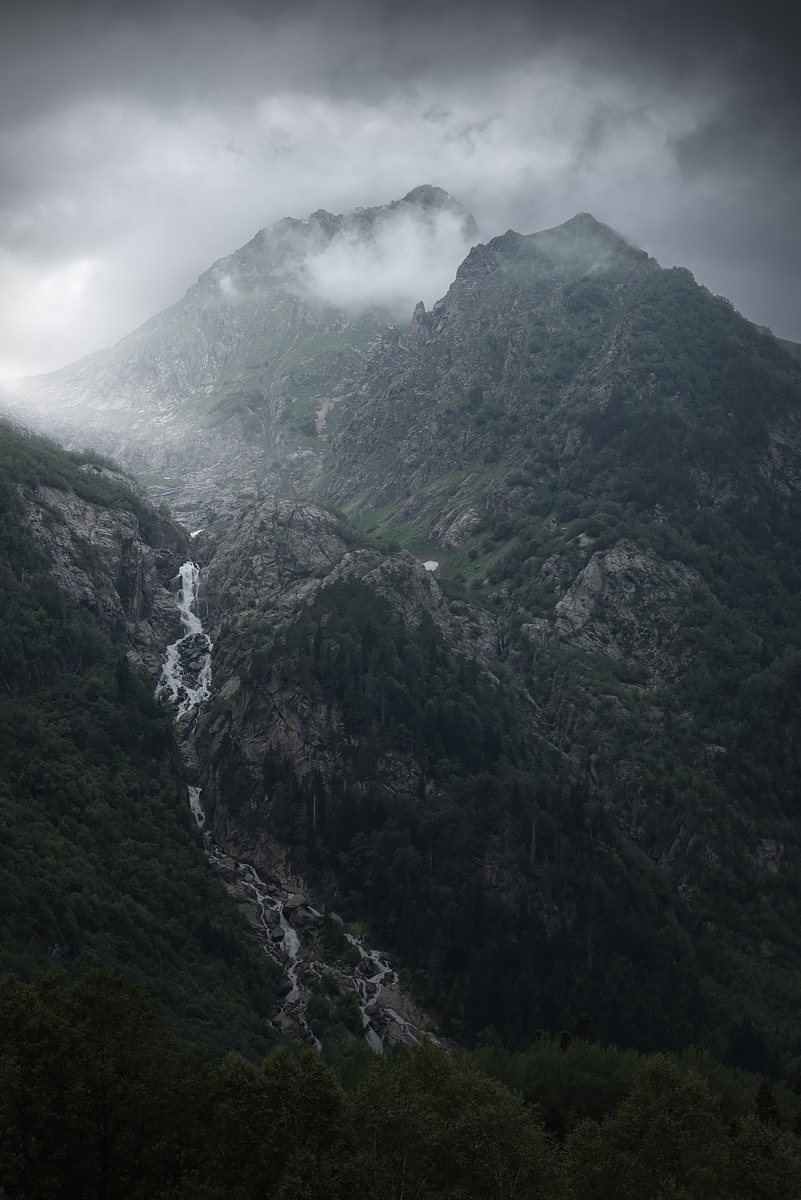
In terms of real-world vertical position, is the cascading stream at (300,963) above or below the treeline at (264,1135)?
below

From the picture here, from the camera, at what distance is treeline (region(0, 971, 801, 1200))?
61594 millimetres

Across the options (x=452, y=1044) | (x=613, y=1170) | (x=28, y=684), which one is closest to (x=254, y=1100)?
(x=613, y=1170)

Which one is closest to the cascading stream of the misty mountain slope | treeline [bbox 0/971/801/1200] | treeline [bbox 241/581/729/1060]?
the misty mountain slope

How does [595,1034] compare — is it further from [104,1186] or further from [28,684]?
[28,684]

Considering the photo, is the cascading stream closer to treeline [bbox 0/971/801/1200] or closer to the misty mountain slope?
the misty mountain slope

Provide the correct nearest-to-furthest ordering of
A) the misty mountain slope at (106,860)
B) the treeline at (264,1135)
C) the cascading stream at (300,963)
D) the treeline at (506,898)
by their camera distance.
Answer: the treeline at (264,1135) < the misty mountain slope at (106,860) < the cascading stream at (300,963) < the treeline at (506,898)

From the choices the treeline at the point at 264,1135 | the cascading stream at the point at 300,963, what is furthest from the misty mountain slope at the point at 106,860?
the treeline at the point at 264,1135

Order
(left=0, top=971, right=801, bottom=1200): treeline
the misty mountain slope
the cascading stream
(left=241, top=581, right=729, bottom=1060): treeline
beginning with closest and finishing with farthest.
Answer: (left=0, top=971, right=801, bottom=1200): treeline
the misty mountain slope
the cascading stream
(left=241, top=581, right=729, bottom=1060): treeline

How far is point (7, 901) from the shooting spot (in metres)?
127

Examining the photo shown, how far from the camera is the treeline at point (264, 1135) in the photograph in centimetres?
6159

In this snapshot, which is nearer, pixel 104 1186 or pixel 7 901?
pixel 104 1186

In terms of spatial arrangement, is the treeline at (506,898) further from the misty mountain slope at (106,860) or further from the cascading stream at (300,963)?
the misty mountain slope at (106,860)

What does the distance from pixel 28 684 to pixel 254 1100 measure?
144293 millimetres

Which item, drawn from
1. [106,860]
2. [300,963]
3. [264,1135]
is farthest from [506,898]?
[264,1135]
